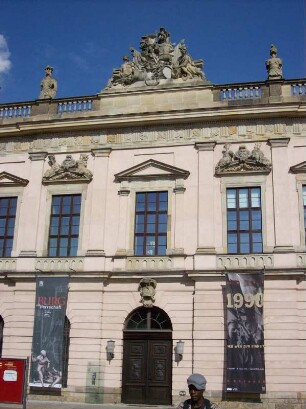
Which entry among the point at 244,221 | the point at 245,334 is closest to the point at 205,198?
the point at 244,221

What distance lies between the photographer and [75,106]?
846 inches

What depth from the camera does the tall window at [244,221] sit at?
1839 centimetres

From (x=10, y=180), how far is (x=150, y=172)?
19.1 ft

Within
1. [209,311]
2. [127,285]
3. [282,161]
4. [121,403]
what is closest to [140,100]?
[282,161]

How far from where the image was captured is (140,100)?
20781 mm

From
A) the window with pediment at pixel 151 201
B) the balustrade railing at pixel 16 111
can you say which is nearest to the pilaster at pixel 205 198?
the window with pediment at pixel 151 201

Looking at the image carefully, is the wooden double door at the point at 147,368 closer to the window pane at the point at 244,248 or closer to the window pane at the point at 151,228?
the window pane at the point at 151,228

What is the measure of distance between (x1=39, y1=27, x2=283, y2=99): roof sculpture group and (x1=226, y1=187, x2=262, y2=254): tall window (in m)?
4.81

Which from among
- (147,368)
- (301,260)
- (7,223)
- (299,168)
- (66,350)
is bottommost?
(147,368)

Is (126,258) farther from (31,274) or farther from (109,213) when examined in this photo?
(31,274)

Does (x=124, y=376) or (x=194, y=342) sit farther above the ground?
(x=194, y=342)

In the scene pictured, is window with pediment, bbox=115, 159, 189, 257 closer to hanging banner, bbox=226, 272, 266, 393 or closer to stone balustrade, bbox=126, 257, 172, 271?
stone balustrade, bbox=126, 257, 172, 271

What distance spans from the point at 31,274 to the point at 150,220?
16.0 ft

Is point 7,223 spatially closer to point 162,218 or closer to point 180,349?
point 162,218
